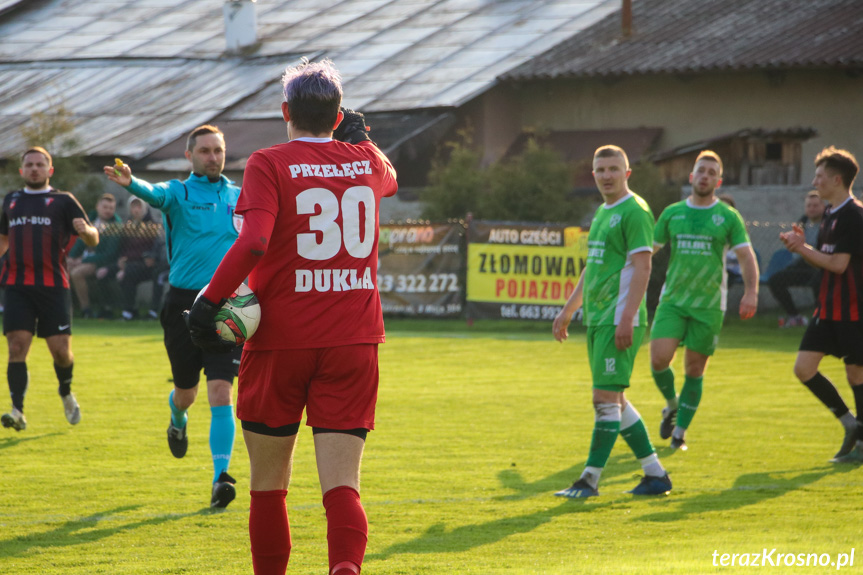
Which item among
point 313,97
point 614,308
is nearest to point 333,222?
point 313,97

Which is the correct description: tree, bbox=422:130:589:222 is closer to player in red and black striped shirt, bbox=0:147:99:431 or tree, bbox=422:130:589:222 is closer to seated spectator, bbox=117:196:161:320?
seated spectator, bbox=117:196:161:320

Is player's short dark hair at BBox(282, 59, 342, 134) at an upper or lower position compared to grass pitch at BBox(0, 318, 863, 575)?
upper

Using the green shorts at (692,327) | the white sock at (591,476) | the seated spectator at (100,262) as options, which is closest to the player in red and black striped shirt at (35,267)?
the white sock at (591,476)

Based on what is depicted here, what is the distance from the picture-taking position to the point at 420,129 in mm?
26469

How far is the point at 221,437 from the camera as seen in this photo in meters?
6.71

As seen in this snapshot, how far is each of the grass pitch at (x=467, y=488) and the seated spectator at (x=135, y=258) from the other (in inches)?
305

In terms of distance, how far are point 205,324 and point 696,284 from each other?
578 cm

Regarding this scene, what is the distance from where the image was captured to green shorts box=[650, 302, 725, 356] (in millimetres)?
8945

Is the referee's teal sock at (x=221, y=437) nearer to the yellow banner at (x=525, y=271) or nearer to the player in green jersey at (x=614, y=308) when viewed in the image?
the player in green jersey at (x=614, y=308)

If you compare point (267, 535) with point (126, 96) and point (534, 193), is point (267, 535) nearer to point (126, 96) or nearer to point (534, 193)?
point (534, 193)

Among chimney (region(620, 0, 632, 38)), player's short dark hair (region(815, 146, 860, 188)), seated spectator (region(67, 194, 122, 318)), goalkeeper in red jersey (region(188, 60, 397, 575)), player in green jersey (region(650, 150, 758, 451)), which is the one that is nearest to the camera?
goalkeeper in red jersey (region(188, 60, 397, 575))

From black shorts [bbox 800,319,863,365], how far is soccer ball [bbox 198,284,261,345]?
556cm

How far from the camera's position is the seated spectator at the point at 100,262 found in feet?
68.5

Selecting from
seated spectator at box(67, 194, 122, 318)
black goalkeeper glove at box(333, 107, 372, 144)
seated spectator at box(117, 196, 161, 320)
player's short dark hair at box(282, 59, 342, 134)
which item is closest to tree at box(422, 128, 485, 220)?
seated spectator at box(117, 196, 161, 320)
